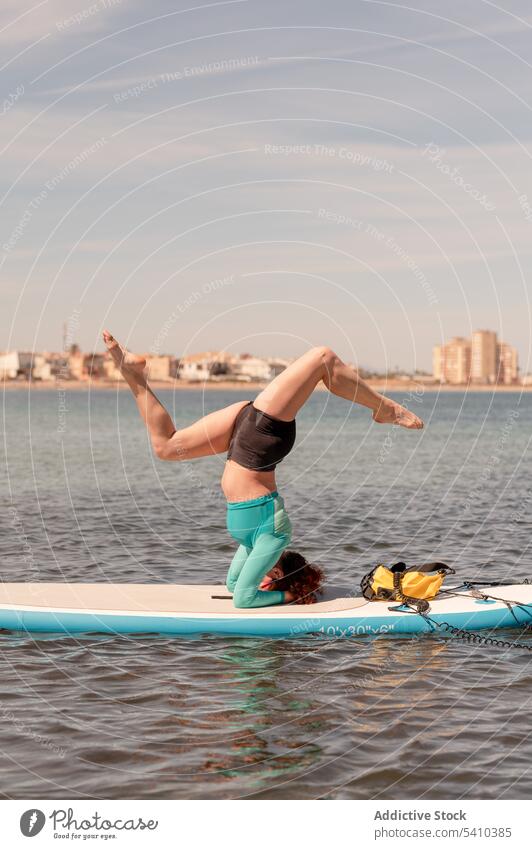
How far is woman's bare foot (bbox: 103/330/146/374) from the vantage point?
32.7ft

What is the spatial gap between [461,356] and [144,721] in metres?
179

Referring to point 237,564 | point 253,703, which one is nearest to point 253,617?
point 237,564

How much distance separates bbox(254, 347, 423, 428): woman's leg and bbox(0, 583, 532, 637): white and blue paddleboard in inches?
88.4

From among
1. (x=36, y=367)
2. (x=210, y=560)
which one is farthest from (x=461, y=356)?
(x=210, y=560)

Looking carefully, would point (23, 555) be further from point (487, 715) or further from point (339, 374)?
point (487, 715)

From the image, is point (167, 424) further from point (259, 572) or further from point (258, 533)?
point (259, 572)

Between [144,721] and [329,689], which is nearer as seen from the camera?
[144,721]

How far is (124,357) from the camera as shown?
10.0 meters

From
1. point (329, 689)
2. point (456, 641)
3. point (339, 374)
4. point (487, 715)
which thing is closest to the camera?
point (487, 715)

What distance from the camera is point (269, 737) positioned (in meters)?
8.12

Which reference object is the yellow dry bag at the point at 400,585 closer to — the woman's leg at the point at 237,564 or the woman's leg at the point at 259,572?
the woman's leg at the point at 259,572

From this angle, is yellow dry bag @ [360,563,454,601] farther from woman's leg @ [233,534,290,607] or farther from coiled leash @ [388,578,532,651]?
woman's leg @ [233,534,290,607]

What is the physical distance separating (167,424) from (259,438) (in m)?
0.94

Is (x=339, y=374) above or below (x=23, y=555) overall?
above
